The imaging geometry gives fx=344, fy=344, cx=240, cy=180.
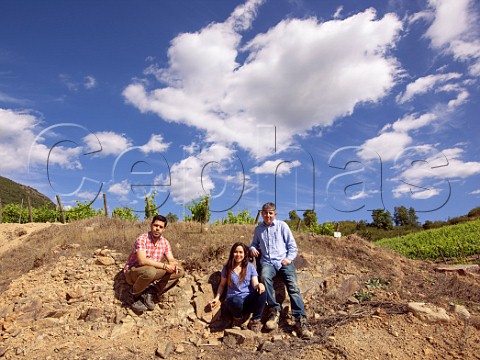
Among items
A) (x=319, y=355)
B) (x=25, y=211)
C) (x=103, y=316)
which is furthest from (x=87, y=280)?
(x=25, y=211)

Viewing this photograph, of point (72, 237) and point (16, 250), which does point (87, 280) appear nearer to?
point (72, 237)

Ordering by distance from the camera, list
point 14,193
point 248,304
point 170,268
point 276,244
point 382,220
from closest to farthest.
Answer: point 248,304
point 170,268
point 276,244
point 382,220
point 14,193

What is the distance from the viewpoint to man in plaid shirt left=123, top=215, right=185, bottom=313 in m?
6.10

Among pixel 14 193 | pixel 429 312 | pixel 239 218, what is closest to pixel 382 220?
pixel 239 218

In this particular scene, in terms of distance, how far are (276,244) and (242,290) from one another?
3.58 ft

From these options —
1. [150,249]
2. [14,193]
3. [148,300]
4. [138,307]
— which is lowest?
[138,307]

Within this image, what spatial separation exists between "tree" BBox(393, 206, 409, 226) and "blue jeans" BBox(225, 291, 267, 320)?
68126mm

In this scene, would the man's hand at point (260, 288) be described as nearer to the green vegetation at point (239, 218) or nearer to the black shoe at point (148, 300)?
the black shoe at point (148, 300)

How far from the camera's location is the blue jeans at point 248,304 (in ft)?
19.4

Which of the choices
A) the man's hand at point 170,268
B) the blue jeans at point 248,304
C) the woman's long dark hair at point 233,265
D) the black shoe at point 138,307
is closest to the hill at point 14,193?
the black shoe at point 138,307

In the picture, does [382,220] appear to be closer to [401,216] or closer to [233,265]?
[401,216]

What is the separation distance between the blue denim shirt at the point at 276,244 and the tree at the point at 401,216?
67.5 meters

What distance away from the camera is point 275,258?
6.44 meters

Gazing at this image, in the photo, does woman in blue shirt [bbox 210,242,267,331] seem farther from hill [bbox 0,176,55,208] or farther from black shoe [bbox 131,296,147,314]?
hill [bbox 0,176,55,208]
